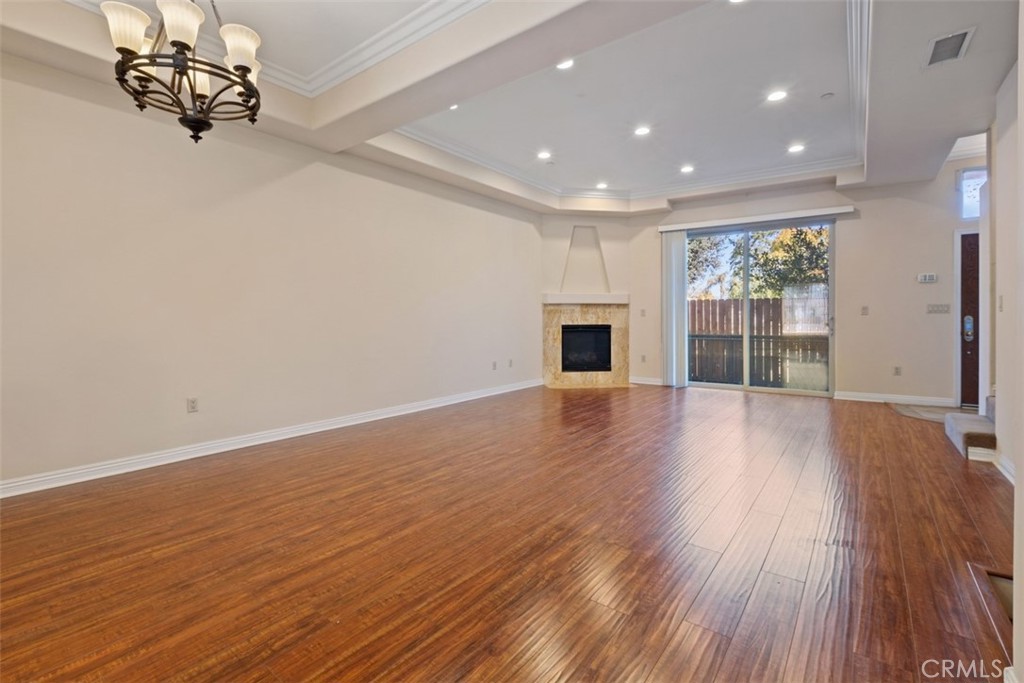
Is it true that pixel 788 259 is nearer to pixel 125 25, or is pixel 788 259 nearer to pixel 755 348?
pixel 755 348

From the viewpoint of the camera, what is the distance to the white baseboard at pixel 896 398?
18.0ft

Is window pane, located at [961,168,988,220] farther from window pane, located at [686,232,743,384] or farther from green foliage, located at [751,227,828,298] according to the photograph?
window pane, located at [686,232,743,384]

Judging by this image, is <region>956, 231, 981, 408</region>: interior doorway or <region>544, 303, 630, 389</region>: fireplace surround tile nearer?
<region>956, 231, 981, 408</region>: interior doorway

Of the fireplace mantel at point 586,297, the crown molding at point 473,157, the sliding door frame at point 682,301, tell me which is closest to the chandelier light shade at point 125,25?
the crown molding at point 473,157

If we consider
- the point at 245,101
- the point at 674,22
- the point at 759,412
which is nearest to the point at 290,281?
the point at 245,101

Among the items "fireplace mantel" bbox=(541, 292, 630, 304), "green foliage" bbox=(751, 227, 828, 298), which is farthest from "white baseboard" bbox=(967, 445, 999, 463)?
"fireplace mantel" bbox=(541, 292, 630, 304)

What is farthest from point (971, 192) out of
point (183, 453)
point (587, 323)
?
point (183, 453)

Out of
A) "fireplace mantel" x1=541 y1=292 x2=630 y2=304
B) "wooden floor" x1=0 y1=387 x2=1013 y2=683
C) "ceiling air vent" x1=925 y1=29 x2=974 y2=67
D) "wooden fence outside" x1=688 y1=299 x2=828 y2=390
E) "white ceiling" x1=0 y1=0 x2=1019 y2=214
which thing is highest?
"white ceiling" x1=0 y1=0 x2=1019 y2=214

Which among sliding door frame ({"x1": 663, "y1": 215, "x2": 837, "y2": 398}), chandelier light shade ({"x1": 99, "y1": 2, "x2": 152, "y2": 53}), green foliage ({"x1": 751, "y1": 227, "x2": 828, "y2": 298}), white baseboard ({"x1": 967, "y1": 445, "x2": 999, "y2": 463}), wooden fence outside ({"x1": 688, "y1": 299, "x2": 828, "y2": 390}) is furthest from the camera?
sliding door frame ({"x1": 663, "y1": 215, "x2": 837, "y2": 398})

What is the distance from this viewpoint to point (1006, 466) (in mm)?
3115

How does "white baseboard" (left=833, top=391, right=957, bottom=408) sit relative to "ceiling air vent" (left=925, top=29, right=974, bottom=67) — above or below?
below

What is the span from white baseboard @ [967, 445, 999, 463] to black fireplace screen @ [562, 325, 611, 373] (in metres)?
4.63

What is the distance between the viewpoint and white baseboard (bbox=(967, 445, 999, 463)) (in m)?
3.40

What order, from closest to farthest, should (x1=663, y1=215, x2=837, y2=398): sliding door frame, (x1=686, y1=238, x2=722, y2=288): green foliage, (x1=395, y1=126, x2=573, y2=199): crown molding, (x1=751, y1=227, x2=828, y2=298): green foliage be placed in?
1. (x1=395, y1=126, x2=573, y2=199): crown molding
2. (x1=751, y1=227, x2=828, y2=298): green foliage
3. (x1=663, y1=215, x2=837, y2=398): sliding door frame
4. (x1=686, y1=238, x2=722, y2=288): green foliage
